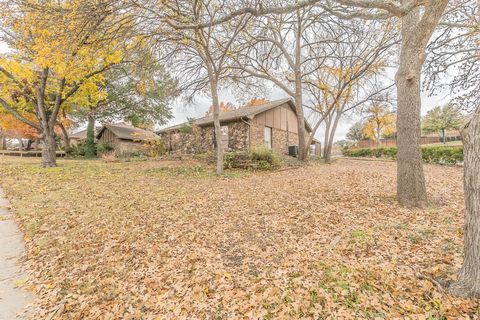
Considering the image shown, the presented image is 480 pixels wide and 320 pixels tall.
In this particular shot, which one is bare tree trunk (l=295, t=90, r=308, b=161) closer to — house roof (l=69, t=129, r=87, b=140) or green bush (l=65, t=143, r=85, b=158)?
green bush (l=65, t=143, r=85, b=158)

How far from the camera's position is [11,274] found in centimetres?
351

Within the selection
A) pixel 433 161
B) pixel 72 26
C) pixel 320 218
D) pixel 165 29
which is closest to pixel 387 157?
pixel 433 161

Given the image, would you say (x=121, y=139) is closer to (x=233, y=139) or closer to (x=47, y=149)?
(x=47, y=149)

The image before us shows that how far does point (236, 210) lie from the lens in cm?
554

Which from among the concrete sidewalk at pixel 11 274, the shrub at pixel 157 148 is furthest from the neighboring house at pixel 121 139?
the concrete sidewalk at pixel 11 274

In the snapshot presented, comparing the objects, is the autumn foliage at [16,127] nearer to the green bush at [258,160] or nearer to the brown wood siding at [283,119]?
the green bush at [258,160]

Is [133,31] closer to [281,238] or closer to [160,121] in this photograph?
[281,238]

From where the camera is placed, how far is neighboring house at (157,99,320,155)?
16.0m

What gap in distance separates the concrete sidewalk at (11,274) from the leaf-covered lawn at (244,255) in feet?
0.56

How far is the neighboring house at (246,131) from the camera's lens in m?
16.0

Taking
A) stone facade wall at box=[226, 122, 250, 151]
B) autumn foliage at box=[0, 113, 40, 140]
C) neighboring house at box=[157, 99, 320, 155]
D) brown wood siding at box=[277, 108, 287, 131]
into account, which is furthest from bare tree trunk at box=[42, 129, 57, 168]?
brown wood siding at box=[277, 108, 287, 131]

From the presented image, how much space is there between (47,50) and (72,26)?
6.24 feet

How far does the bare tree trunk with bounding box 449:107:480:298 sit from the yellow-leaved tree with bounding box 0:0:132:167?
5961 millimetres

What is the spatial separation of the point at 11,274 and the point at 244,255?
373 cm
